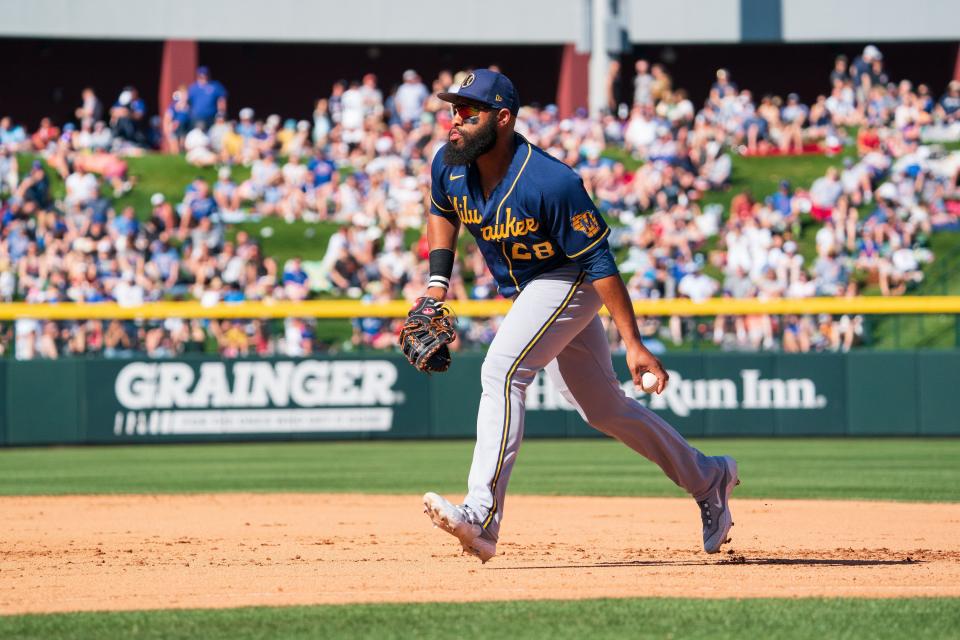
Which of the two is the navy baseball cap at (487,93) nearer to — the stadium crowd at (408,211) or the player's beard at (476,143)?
the player's beard at (476,143)

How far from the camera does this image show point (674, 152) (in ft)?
64.5

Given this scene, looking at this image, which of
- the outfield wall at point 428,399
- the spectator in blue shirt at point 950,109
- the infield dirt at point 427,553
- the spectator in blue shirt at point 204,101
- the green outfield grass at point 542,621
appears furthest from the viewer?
the spectator in blue shirt at point 950,109

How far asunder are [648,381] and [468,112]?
1223 mm

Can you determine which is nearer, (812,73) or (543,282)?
(543,282)

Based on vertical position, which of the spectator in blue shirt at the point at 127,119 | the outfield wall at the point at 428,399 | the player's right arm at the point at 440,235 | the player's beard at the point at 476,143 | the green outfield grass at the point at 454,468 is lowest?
the green outfield grass at the point at 454,468

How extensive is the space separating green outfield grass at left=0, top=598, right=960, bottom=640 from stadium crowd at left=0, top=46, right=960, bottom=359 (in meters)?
11.1

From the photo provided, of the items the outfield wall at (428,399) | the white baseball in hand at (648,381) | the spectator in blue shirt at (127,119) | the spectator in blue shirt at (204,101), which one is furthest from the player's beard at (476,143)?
the spectator in blue shirt at (127,119)

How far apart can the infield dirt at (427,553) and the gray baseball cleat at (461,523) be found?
12 cm

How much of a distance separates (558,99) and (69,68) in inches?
363

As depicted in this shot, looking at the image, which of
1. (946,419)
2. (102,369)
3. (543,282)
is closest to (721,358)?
(946,419)

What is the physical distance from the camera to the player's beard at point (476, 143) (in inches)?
217

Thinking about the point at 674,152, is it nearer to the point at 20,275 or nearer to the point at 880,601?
the point at 20,275

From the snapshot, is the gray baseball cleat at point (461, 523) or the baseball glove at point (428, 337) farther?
the baseball glove at point (428, 337)

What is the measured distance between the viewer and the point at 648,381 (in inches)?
215
